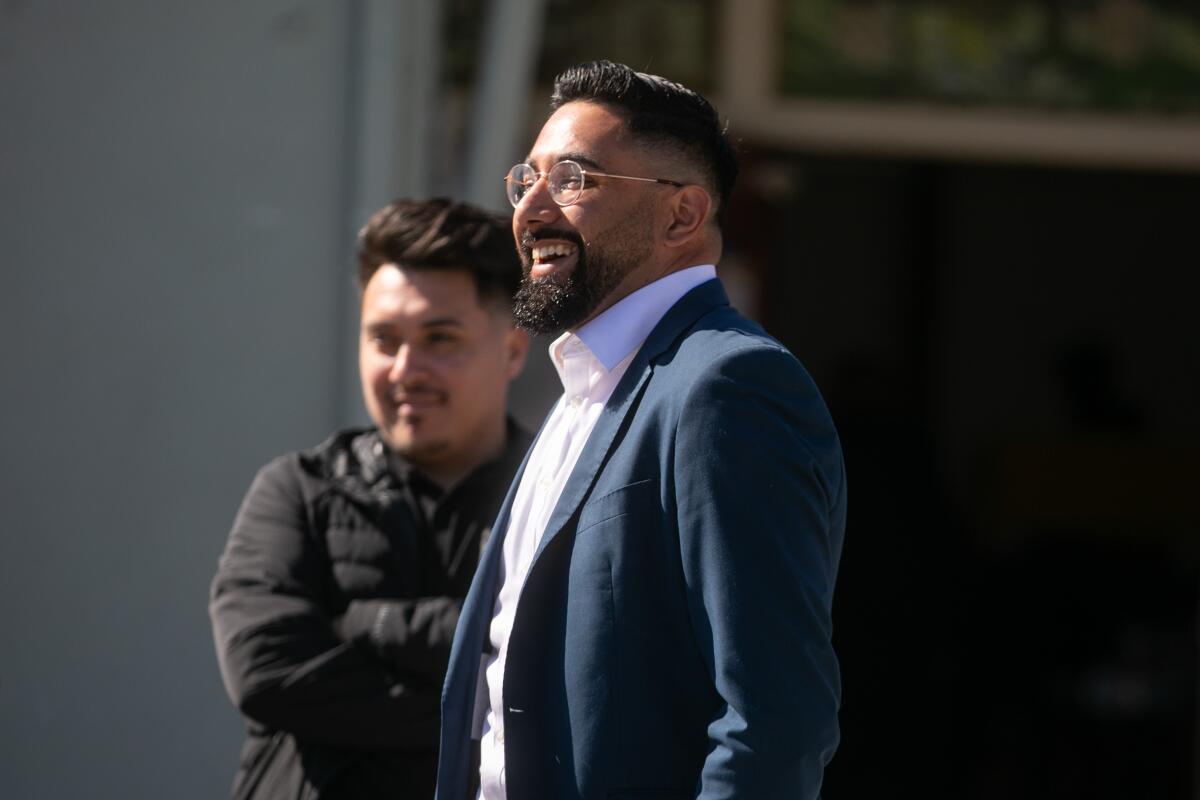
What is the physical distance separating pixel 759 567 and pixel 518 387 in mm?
2780

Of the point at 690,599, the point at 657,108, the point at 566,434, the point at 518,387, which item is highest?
the point at 657,108

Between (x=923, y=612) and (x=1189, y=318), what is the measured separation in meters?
4.63

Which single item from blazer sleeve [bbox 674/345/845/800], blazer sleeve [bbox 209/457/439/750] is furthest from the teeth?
blazer sleeve [bbox 209/457/439/750]

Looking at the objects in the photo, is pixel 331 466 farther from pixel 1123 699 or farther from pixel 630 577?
pixel 1123 699

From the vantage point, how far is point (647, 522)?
5.45 feet

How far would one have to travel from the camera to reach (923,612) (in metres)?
5.33

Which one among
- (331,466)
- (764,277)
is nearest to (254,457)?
(331,466)

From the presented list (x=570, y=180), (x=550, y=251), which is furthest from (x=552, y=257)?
(x=570, y=180)

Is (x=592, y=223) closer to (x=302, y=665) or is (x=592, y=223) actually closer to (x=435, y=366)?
(x=435, y=366)

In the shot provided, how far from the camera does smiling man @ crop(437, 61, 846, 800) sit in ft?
5.16

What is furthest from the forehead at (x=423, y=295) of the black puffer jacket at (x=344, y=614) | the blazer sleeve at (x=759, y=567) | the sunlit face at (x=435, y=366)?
the blazer sleeve at (x=759, y=567)

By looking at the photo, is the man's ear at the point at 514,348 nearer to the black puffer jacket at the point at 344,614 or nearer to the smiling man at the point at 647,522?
→ the black puffer jacket at the point at 344,614

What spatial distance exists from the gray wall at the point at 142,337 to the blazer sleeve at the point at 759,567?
257 centimetres

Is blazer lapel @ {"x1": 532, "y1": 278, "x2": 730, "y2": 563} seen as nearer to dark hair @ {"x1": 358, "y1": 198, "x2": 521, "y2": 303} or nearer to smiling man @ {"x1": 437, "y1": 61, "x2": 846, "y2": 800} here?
smiling man @ {"x1": 437, "y1": 61, "x2": 846, "y2": 800}
